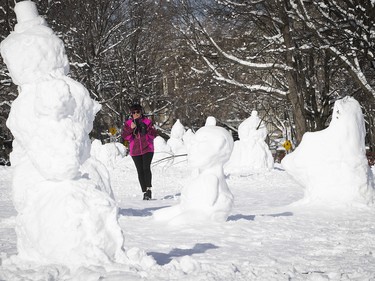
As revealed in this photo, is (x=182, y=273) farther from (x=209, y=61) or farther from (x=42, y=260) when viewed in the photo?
(x=209, y=61)

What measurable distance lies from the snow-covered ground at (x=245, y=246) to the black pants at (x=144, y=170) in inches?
26.0

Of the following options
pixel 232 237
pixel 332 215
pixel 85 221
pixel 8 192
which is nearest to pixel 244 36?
pixel 8 192

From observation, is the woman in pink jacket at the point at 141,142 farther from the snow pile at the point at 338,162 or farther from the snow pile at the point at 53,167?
the snow pile at the point at 53,167

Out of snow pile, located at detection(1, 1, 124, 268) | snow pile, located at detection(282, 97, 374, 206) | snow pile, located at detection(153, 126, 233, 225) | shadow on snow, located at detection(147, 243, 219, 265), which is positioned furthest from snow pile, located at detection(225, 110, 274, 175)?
snow pile, located at detection(1, 1, 124, 268)

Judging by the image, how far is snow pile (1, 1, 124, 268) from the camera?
451 cm

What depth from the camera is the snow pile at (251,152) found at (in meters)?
19.3

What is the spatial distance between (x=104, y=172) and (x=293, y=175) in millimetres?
4562

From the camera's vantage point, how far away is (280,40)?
50.7 feet

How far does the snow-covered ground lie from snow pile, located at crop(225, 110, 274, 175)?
9.00 m

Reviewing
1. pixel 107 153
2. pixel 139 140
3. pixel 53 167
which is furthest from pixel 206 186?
pixel 107 153

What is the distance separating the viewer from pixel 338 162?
29.0ft

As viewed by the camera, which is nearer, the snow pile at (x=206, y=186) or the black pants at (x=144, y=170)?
the snow pile at (x=206, y=186)

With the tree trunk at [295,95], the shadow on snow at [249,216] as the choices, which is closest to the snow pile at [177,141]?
the tree trunk at [295,95]

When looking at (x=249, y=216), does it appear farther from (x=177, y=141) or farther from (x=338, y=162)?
(x=177, y=141)
